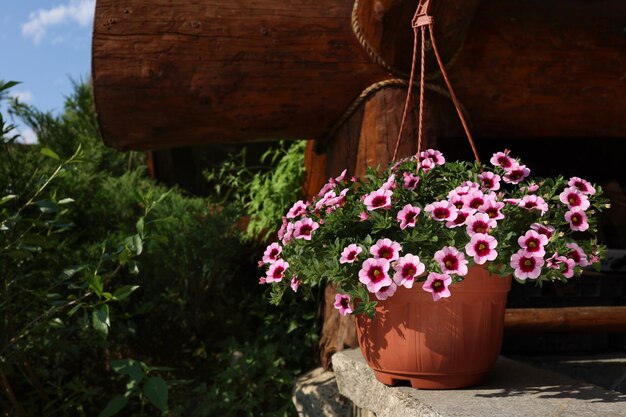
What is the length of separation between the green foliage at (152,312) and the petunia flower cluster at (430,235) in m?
1.35

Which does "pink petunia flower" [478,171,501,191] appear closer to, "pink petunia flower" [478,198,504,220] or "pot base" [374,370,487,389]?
"pink petunia flower" [478,198,504,220]

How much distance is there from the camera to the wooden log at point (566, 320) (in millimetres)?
3229

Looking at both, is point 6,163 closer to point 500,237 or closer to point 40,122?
point 40,122

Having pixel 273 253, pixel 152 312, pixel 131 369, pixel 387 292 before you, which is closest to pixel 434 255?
pixel 387 292

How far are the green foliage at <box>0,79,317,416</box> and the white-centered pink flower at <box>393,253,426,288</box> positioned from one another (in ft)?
5.40

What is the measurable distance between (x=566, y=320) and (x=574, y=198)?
3.60 ft

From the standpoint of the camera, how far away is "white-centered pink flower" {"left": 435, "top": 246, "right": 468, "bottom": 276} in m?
2.14

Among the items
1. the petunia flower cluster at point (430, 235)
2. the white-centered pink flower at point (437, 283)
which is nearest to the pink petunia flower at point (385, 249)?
the petunia flower cluster at point (430, 235)

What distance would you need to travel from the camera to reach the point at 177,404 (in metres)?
3.98

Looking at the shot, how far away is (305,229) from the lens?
2377 millimetres

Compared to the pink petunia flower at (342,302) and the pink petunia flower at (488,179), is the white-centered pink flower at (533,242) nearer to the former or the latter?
the pink petunia flower at (488,179)

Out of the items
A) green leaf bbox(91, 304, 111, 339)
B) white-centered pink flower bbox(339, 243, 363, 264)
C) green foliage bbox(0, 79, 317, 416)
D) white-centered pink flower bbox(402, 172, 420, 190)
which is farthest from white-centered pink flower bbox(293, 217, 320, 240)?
green foliage bbox(0, 79, 317, 416)

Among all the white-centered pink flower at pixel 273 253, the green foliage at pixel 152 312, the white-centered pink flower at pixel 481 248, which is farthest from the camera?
the green foliage at pixel 152 312

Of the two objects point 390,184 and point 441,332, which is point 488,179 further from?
point 441,332
